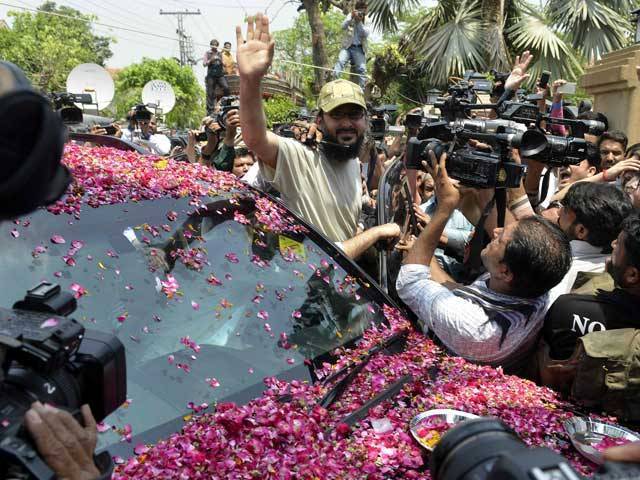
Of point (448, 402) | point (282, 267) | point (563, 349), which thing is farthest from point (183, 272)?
point (563, 349)

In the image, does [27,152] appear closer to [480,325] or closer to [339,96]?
[480,325]

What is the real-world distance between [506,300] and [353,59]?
1129 cm

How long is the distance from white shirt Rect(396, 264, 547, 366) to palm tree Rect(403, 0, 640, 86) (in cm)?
1523

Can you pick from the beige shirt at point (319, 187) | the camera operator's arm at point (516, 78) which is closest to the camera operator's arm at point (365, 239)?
the beige shirt at point (319, 187)

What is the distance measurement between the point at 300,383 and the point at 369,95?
464 inches

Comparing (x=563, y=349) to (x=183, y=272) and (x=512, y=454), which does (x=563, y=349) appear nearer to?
(x=183, y=272)

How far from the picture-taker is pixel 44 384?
1.20 m

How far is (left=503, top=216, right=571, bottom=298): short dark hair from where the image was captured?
8.25 ft

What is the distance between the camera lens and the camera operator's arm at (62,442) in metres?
1.13

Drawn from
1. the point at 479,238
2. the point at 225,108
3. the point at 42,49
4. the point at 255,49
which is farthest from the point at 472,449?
the point at 42,49

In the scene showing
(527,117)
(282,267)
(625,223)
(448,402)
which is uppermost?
(527,117)

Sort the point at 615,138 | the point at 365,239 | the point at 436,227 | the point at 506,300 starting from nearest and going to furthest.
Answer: the point at 506,300, the point at 436,227, the point at 365,239, the point at 615,138

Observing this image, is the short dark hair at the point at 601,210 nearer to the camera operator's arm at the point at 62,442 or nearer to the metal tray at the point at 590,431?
the metal tray at the point at 590,431

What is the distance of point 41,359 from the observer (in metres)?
1.17
